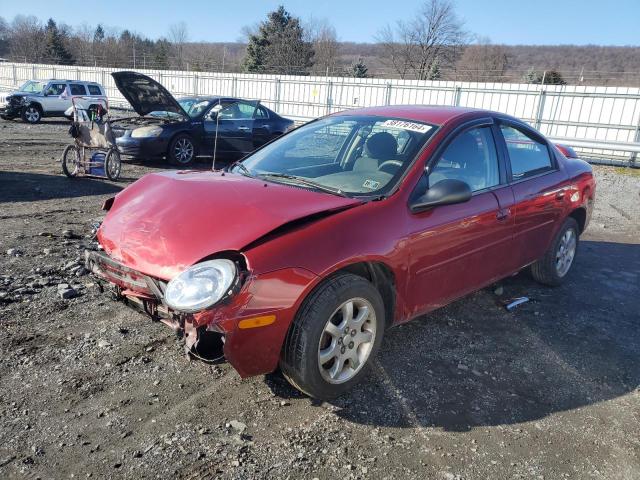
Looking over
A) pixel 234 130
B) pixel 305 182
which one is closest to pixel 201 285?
pixel 305 182

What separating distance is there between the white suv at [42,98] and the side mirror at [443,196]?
19.9 meters

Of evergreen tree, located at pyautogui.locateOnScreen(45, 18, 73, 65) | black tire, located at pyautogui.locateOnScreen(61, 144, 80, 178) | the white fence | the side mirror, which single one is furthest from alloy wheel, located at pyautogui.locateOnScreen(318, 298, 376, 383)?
evergreen tree, located at pyautogui.locateOnScreen(45, 18, 73, 65)

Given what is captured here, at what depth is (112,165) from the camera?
9.38 m

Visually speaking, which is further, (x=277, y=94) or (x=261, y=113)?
(x=277, y=94)

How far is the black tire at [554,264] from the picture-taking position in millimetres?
4914

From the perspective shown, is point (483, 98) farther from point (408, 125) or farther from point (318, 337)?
point (318, 337)

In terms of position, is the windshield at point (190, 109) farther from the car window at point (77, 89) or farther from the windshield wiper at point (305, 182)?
the car window at point (77, 89)

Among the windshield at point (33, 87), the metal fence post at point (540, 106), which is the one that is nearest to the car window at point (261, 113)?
the metal fence post at point (540, 106)

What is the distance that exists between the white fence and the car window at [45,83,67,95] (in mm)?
7377

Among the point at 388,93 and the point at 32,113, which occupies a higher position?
the point at 388,93

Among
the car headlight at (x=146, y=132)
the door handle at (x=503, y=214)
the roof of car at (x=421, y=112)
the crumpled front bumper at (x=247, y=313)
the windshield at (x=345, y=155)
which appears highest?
the roof of car at (x=421, y=112)

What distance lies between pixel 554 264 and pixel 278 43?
4715 centimetres

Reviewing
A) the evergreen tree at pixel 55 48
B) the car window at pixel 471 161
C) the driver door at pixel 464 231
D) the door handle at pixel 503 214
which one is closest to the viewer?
the driver door at pixel 464 231

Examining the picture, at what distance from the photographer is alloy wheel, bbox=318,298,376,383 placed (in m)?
2.92
